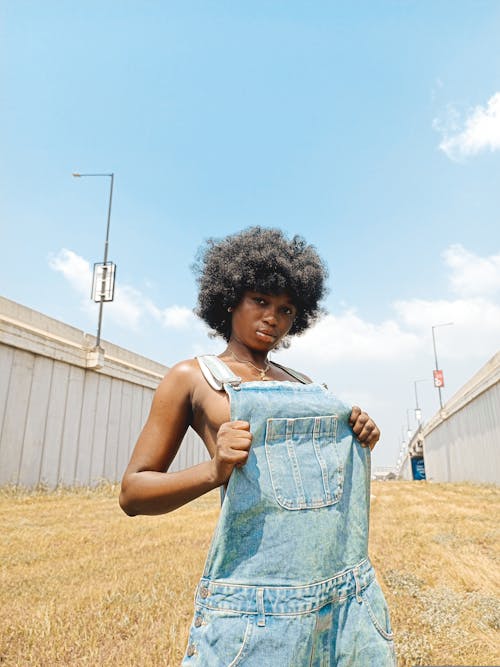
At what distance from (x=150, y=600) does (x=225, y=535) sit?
331 cm

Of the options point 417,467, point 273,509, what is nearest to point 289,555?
point 273,509

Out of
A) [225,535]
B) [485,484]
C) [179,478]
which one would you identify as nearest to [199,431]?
[179,478]

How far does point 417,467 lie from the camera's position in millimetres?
47688

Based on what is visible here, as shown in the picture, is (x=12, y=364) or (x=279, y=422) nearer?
(x=279, y=422)

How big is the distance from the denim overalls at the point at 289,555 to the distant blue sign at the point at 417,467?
4863 centimetres

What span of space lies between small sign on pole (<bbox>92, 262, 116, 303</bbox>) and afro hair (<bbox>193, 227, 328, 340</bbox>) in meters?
13.0

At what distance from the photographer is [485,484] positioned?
18031mm

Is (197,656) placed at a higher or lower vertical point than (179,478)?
lower

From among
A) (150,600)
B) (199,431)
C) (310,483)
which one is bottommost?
(150,600)

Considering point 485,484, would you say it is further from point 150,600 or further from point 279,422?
point 279,422

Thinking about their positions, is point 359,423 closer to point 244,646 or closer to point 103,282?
point 244,646

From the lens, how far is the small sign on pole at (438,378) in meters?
33.2

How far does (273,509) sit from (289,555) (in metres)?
0.13

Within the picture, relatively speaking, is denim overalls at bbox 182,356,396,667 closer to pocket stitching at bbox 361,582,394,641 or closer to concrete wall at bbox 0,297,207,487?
pocket stitching at bbox 361,582,394,641
